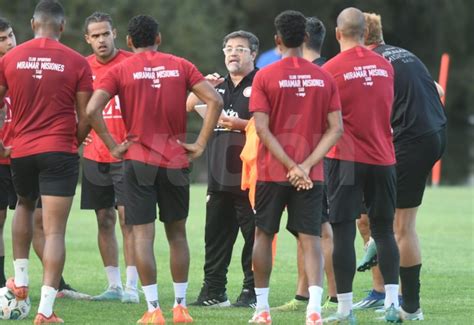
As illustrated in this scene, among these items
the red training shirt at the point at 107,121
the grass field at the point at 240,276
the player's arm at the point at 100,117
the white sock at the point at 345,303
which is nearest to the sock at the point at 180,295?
the grass field at the point at 240,276

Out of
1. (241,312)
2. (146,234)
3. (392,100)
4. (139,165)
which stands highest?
(392,100)

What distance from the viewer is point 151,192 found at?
881 centimetres

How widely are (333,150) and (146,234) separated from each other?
63.0 inches

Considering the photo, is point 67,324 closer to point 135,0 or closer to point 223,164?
point 223,164

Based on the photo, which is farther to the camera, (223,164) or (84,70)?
(223,164)

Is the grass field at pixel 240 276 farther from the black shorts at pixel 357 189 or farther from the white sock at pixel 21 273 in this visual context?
the black shorts at pixel 357 189

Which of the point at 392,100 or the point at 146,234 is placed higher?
the point at 392,100

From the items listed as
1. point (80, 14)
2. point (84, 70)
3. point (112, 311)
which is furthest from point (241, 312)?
point (80, 14)

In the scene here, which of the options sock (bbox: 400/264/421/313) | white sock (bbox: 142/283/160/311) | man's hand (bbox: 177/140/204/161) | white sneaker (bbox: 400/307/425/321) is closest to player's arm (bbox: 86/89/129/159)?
Result: man's hand (bbox: 177/140/204/161)

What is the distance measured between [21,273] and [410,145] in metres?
3.40

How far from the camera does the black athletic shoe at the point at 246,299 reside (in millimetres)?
10266

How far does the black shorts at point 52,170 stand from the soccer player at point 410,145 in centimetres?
264

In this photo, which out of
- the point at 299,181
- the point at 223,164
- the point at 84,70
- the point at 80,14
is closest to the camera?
the point at 299,181

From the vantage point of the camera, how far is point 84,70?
29.2 feet
